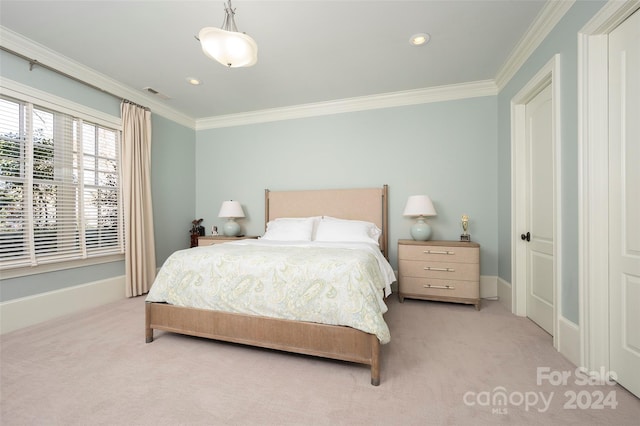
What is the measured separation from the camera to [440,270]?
3.13 m

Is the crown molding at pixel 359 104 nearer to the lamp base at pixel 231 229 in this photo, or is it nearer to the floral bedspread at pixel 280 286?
the lamp base at pixel 231 229

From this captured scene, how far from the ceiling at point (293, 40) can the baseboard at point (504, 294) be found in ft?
8.09

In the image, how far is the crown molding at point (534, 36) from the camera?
2.08 metres

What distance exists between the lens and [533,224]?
2666mm

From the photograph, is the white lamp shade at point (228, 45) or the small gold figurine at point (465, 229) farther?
the small gold figurine at point (465, 229)

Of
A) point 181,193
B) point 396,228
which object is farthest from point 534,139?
point 181,193

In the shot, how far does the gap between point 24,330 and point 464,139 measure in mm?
5088

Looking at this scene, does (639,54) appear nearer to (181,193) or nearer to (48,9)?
(48,9)

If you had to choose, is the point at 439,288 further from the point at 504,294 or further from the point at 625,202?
the point at 625,202

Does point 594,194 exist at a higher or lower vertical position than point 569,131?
lower

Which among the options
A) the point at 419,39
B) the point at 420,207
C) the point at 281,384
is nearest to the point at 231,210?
the point at 420,207

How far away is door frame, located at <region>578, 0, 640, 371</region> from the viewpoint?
171 centimetres

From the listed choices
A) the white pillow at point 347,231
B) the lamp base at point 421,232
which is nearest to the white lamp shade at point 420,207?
the lamp base at point 421,232

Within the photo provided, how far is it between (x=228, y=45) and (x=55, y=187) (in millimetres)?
2469
